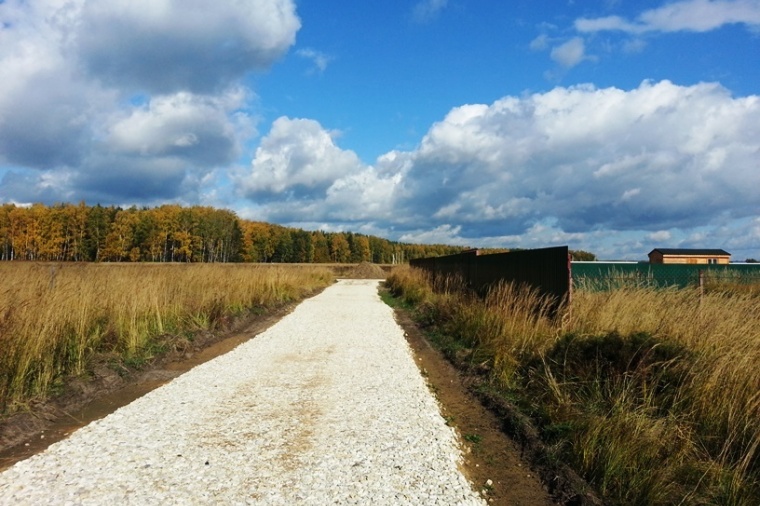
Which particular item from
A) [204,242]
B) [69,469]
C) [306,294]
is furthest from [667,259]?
[204,242]

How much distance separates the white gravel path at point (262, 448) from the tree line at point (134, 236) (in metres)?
67.7

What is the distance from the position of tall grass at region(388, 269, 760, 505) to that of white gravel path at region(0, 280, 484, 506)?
122 cm

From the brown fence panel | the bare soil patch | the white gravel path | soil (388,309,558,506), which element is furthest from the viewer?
the brown fence panel

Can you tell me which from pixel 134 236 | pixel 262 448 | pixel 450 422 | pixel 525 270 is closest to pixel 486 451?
pixel 450 422

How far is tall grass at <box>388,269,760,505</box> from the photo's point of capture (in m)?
3.79

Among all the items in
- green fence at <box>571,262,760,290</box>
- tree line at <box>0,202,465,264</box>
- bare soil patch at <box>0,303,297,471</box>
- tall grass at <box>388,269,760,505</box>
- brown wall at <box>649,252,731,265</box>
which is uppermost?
tree line at <box>0,202,465,264</box>

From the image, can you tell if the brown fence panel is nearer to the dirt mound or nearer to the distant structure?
the distant structure

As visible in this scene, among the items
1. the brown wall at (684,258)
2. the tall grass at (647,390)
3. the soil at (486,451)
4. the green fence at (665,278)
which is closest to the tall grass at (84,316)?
the soil at (486,451)

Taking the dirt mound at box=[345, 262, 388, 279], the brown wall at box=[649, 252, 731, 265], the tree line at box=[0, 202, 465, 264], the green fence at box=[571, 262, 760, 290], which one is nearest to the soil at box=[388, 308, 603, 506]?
the green fence at box=[571, 262, 760, 290]

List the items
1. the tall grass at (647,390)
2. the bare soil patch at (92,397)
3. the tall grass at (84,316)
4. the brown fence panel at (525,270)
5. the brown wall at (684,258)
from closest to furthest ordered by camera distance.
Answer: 1. the tall grass at (647,390)
2. the bare soil patch at (92,397)
3. the tall grass at (84,316)
4. the brown fence panel at (525,270)
5. the brown wall at (684,258)

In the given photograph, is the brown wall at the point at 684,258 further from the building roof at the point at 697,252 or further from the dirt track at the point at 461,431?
the dirt track at the point at 461,431

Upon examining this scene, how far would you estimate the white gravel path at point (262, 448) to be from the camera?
368cm

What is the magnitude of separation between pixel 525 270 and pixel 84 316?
900 centimetres

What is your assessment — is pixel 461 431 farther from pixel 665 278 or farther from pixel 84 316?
pixel 665 278
